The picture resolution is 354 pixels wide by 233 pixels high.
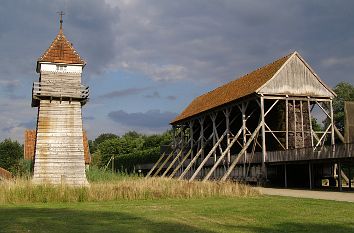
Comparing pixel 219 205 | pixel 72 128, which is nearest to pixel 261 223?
pixel 219 205

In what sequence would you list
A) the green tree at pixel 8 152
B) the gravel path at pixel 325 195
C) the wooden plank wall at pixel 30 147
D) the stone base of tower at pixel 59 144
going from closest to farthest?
the gravel path at pixel 325 195 → the stone base of tower at pixel 59 144 → the green tree at pixel 8 152 → the wooden plank wall at pixel 30 147

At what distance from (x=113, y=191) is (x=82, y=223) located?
872 centimetres

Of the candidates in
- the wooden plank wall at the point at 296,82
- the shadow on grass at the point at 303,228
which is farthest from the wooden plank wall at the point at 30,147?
the shadow on grass at the point at 303,228

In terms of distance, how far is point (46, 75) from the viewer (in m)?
35.1

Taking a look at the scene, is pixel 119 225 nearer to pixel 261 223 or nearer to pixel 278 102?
pixel 261 223

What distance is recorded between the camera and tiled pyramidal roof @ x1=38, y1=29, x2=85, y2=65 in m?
35.5

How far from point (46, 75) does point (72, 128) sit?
4709 mm

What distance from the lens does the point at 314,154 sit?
2877cm

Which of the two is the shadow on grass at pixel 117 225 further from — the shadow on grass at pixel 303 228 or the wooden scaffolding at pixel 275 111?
the wooden scaffolding at pixel 275 111

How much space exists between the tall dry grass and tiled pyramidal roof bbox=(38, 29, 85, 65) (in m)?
15.7

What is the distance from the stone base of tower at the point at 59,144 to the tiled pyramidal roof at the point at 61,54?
3468mm

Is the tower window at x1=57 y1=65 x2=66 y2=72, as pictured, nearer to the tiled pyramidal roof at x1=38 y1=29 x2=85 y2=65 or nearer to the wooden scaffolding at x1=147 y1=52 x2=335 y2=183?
the tiled pyramidal roof at x1=38 y1=29 x2=85 y2=65

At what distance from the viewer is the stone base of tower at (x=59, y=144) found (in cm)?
3256

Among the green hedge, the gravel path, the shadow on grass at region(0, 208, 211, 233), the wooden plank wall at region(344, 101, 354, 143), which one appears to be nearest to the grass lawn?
the shadow on grass at region(0, 208, 211, 233)
